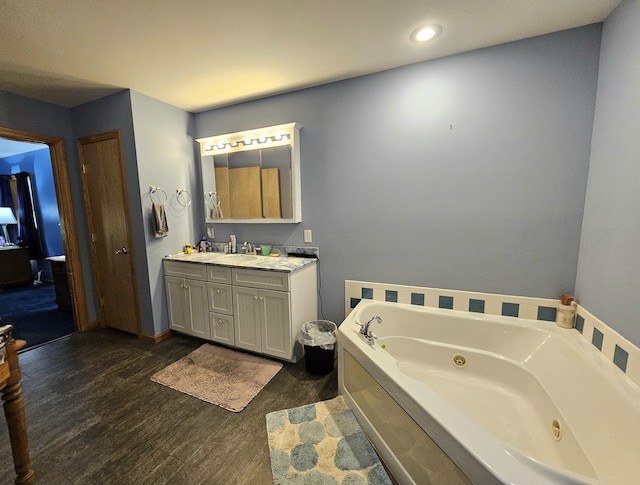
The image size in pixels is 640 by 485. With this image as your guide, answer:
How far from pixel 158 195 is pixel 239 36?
178 cm

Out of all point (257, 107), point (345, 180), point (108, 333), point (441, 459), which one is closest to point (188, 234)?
point (108, 333)

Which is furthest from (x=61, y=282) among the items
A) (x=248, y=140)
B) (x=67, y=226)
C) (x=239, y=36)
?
(x=239, y=36)

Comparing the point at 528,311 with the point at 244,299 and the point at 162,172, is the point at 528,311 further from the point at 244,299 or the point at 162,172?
the point at 162,172

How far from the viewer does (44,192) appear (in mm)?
4793

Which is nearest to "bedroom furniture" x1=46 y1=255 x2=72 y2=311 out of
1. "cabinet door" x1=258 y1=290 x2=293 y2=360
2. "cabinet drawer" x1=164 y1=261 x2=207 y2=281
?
"cabinet drawer" x1=164 y1=261 x2=207 y2=281

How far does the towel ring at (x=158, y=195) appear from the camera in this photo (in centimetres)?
271

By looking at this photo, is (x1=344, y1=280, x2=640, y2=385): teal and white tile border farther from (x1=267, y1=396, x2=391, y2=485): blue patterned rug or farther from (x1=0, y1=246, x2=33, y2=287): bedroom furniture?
(x1=0, y1=246, x2=33, y2=287): bedroom furniture

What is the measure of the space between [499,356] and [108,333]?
12.8ft

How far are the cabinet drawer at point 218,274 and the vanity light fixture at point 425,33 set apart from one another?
232cm

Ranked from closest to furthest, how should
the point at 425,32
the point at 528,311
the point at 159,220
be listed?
the point at 425,32 → the point at 528,311 → the point at 159,220

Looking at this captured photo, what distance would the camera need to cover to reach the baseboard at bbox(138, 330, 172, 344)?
110 inches

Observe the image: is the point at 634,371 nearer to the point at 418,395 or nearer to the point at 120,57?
the point at 418,395

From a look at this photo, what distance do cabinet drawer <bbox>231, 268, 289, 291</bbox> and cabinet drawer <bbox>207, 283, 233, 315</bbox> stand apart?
155 mm

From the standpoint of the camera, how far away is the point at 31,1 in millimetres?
1404
